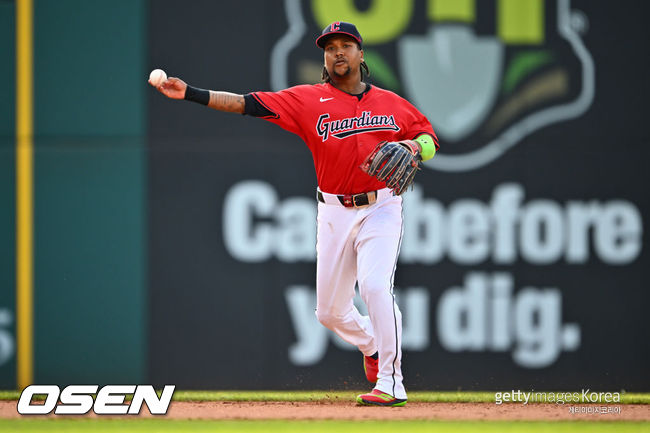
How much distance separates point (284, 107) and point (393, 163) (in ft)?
2.33

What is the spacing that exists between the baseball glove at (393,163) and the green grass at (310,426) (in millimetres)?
1171

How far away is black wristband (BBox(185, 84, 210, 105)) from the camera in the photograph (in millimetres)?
4934

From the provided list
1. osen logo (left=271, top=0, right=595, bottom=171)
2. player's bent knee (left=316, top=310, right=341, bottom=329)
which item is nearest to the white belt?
player's bent knee (left=316, top=310, right=341, bottom=329)

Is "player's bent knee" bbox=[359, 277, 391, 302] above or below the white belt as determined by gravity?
below

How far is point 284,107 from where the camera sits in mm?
5180

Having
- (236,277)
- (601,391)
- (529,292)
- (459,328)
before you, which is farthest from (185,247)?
(601,391)

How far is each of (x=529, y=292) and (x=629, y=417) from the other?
4.05 ft

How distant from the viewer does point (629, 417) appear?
200 inches

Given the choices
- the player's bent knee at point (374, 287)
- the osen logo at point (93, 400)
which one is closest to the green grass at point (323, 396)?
the osen logo at point (93, 400)

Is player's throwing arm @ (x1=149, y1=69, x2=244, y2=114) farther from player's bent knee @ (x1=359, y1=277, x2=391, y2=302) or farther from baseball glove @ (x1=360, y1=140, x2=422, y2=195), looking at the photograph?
A: player's bent knee @ (x1=359, y1=277, x2=391, y2=302)

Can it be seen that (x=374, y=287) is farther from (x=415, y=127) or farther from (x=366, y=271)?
(x=415, y=127)

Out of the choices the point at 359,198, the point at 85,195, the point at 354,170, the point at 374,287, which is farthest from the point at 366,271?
the point at 85,195

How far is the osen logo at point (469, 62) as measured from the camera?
6188 mm

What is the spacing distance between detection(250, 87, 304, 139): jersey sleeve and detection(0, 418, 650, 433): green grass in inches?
60.8
